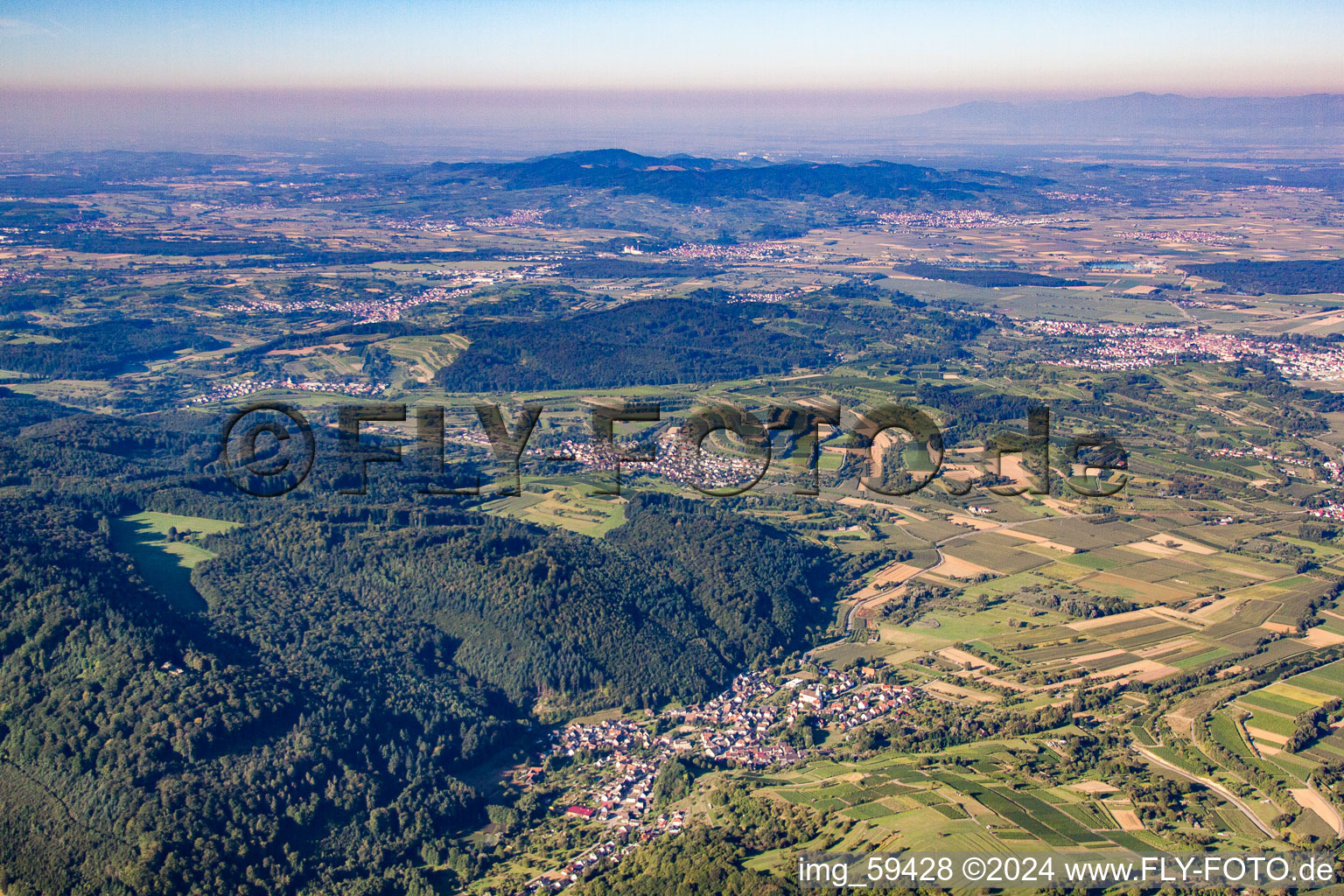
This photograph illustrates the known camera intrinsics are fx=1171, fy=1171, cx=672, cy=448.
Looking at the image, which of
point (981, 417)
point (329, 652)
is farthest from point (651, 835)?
point (981, 417)

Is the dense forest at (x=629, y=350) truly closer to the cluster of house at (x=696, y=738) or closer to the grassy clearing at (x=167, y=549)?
the grassy clearing at (x=167, y=549)

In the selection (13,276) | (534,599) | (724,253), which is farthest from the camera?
(724,253)

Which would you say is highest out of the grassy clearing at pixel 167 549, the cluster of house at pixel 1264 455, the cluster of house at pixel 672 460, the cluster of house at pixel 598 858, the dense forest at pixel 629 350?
the dense forest at pixel 629 350

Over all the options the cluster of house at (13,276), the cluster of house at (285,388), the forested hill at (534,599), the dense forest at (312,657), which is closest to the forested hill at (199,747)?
the dense forest at (312,657)

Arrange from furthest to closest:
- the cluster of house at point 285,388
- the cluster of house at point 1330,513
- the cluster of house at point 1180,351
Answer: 1. the cluster of house at point 1180,351
2. the cluster of house at point 285,388
3. the cluster of house at point 1330,513

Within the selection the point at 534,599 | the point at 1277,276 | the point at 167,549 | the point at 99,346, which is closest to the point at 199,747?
the point at 534,599

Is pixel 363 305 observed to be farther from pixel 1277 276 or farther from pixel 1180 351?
pixel 1277 276

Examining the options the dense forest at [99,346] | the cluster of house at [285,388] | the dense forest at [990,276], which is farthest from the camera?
the dense forest at [990,276]

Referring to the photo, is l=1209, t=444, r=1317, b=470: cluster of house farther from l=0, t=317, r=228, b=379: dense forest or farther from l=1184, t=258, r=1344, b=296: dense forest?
l=0, t=317, r=228, b=379: dense forest
